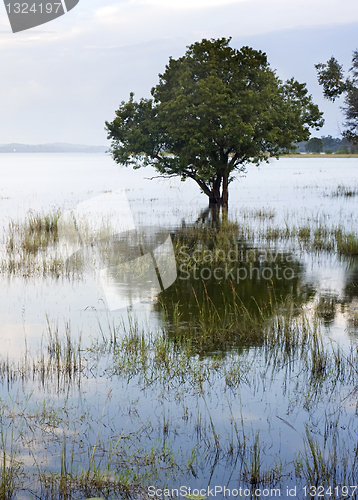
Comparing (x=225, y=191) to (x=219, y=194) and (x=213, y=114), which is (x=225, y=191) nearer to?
(x=219, y=194)

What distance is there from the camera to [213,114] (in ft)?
78.7

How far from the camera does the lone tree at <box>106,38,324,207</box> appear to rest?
24.0 m

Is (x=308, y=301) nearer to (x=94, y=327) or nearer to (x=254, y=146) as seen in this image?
(x=94, y=327)

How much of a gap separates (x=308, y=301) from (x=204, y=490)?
6358 mm

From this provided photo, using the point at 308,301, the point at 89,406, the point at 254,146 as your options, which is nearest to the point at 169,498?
the point at 89,406

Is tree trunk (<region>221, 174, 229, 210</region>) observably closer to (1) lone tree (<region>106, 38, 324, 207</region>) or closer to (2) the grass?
(1) lone tree (<region>106, 38, 324, 207</region>)

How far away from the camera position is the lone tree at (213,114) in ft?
78.6

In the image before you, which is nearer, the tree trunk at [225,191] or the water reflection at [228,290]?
the water reflection at [228,290]

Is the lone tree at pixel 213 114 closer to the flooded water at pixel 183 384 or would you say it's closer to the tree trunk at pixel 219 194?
the tree trunk at pixel 219 194

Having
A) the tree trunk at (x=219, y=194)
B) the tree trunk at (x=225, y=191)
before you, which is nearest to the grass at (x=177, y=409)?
the tree trunk at (x=225, y=191)

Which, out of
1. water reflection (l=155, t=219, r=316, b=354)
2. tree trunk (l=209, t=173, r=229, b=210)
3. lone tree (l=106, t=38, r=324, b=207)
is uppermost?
lone tree (l=106, t=38, r=324, b=207)

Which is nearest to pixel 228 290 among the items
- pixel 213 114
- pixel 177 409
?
pixel 177 409

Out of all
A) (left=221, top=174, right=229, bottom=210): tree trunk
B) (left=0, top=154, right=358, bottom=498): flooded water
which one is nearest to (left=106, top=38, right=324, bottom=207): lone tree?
(left=221, top=174, right=229, bottom=210): tree trunk

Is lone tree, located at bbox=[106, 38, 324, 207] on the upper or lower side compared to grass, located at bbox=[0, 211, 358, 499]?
upper
